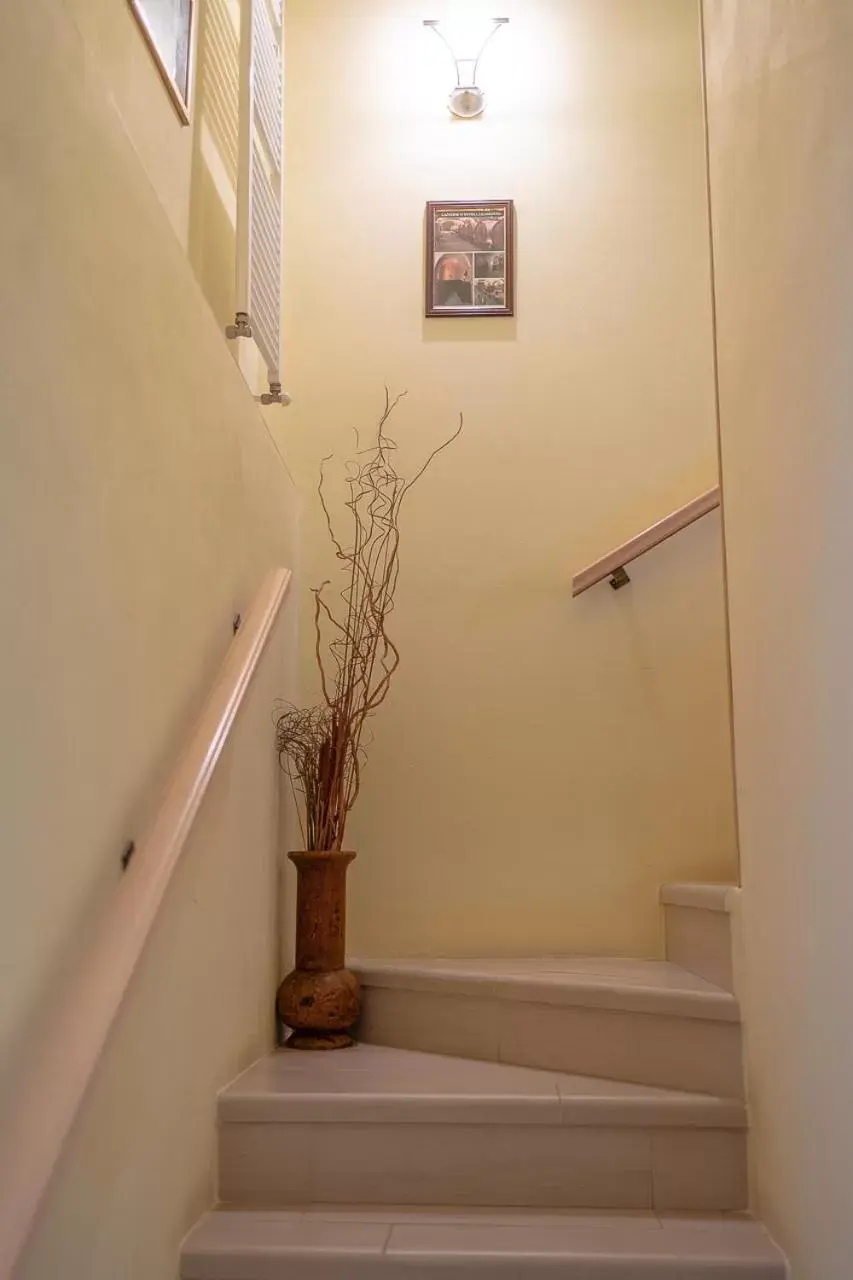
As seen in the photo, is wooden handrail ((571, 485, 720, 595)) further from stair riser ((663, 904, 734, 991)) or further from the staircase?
the staircase

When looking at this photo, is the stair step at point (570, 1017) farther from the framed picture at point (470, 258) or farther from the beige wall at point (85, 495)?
the framed picture at point (470, 258)

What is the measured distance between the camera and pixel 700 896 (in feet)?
8.38

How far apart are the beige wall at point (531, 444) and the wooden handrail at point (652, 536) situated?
12cm

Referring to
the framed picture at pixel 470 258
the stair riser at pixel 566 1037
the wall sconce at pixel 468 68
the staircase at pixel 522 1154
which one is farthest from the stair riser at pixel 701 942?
the wall sconce at pixel 468 68

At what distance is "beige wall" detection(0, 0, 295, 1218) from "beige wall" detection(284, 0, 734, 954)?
126cm

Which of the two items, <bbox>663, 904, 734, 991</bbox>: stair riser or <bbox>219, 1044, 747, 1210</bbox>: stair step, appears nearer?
<bbox>219, 1044, 747, 1210</bbox>: stair step

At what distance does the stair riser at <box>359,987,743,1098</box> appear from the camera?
7.13 ft

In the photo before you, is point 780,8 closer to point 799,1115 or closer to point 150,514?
point 150,514

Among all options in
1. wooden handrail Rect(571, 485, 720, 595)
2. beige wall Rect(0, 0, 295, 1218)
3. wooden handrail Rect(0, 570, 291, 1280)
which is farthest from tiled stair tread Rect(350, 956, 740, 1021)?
wooden handrail Rect(571, 485, 720, 595)

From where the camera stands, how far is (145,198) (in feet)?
6.09

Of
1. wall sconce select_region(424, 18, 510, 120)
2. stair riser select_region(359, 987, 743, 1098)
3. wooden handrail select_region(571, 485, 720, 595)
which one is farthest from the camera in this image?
wall sconce select_region(424, 18, 510, 120)

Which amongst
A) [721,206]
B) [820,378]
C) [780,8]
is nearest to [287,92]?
[721,206]

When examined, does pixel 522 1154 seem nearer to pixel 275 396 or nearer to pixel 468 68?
pixel 275 396

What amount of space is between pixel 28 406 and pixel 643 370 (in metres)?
2.53
